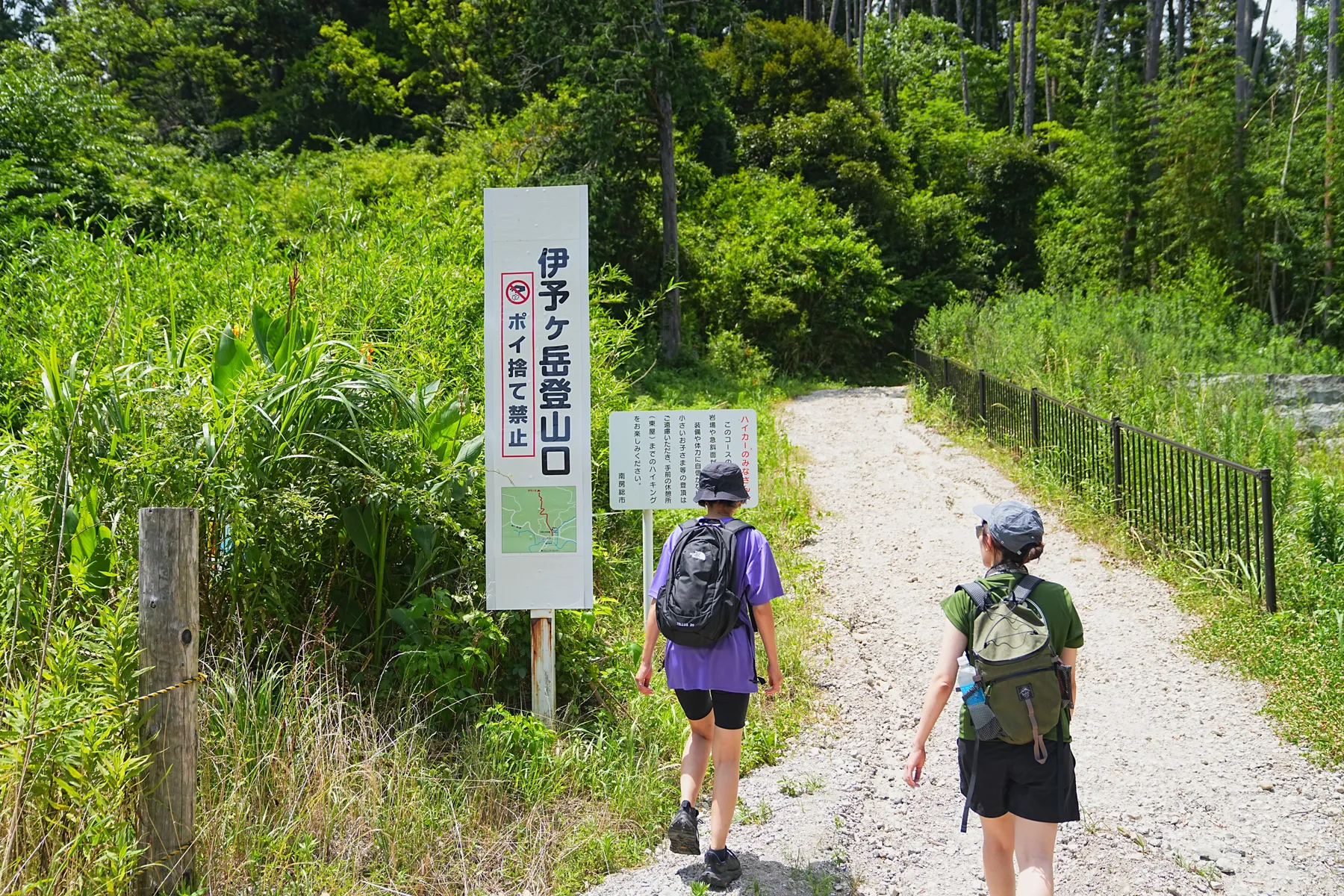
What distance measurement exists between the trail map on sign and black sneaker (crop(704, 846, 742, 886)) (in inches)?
62.4

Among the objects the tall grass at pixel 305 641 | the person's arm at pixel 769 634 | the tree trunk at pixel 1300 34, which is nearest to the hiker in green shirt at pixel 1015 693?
the person's arm at pixel 769 634

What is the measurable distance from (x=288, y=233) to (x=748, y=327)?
11012 millimetres

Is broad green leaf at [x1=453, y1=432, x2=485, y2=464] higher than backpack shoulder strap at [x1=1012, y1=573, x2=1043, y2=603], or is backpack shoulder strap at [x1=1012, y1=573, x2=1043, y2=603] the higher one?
broad green leaf at [x1=453, y1=432, x2=485, y2=464]

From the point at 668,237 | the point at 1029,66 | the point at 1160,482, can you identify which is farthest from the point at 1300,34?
the point at 1160,482

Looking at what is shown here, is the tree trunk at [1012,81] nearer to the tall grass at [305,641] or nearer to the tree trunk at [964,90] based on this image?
the tree trunk at [964,90]

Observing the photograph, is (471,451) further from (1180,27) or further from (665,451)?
(1180,27)

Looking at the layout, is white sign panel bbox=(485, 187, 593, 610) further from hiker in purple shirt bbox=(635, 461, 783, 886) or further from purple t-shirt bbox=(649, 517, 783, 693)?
purple t-shirt bbox=(649, 517, 783, 693)

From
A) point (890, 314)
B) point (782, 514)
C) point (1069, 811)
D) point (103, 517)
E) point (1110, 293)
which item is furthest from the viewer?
point (890, 314)

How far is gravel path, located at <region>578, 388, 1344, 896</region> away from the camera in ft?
11.7

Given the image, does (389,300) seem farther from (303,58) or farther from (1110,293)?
(303,58)

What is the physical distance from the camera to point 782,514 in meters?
8.51

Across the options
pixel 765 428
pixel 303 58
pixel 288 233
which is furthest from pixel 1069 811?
pixel 303 58

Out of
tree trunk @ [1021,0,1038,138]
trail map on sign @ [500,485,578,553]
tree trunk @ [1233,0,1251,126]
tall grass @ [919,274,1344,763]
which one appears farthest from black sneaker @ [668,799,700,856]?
tree trunk @ [1021,0,1038,138]

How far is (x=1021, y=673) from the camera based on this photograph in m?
2.67
